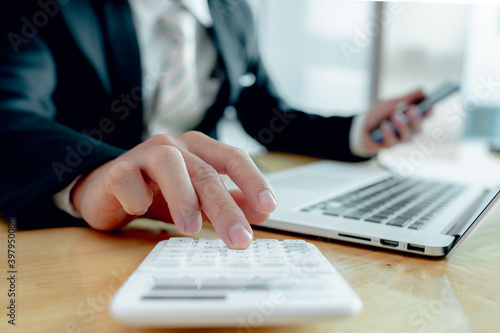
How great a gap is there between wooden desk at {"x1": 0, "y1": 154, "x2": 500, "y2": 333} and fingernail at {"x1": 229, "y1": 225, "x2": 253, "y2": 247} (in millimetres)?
82

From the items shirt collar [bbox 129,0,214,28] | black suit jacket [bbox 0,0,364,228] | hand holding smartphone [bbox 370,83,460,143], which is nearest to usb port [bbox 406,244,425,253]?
black suit jacket [bbox 0,0,364,228]

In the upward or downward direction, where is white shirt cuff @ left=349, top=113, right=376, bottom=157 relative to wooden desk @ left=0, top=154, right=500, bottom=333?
downward

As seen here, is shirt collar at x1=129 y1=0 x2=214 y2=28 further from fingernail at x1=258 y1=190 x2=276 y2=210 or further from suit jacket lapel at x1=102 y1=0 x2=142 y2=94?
fingernail at x1=258 y1=190 x2=276 y2=210

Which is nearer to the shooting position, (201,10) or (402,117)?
(402,117)

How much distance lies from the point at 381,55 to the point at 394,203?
1.74m

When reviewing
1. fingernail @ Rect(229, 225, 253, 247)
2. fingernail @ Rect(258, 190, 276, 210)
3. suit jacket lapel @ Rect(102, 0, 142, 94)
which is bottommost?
fingernail @ Rect(229, 225, 253, 247)

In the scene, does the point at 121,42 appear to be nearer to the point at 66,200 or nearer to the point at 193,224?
the point at 66,200

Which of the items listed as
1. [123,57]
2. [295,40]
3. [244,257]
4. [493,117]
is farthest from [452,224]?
[295,40]

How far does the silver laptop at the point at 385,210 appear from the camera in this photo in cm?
39

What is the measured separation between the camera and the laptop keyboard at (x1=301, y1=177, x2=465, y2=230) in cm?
44

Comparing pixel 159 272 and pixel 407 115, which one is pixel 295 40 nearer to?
pixel 407 115

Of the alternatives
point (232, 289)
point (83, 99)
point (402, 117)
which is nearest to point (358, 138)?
Result: point (402, 117)

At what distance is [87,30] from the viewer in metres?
0.69

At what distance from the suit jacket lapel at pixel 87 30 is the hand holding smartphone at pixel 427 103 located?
541 millimetres
